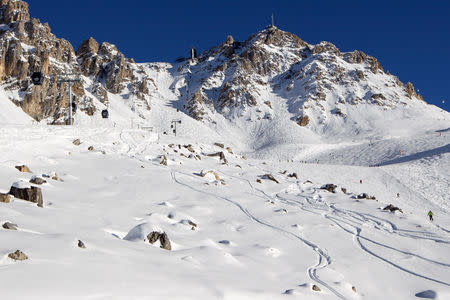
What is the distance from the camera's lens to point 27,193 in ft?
28.7

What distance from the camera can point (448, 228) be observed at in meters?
16.2

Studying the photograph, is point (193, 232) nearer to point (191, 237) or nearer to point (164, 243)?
point (191, 237)

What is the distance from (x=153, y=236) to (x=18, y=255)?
3344mm

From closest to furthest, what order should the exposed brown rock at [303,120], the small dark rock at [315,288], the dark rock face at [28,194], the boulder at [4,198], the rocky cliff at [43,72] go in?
1. the small dark rock at [315,288]
2. the boulder at [4,198]
3. the dark rock face at [28,194]
4. the rocky cliff at [43,72]
5. the exposed brown rock at [303,120]

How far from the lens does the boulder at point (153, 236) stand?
7.38 meters

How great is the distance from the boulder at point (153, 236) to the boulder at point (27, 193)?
→ 3487 mm

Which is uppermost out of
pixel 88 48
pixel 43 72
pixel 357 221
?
pixel 88 48

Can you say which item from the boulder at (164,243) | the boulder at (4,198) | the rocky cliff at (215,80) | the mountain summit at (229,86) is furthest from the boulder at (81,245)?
the rocky cliff at (215,80)

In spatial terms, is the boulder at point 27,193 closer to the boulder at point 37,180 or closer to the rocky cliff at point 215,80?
the boulder at point 37,180

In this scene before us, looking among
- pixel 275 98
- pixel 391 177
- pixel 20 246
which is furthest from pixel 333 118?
pixel 20 246

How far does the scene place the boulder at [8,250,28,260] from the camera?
436 cm

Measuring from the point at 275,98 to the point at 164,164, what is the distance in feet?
351

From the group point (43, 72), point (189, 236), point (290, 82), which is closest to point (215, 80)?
point (290, 82)

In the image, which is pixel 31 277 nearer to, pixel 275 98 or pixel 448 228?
pixel 448 228
